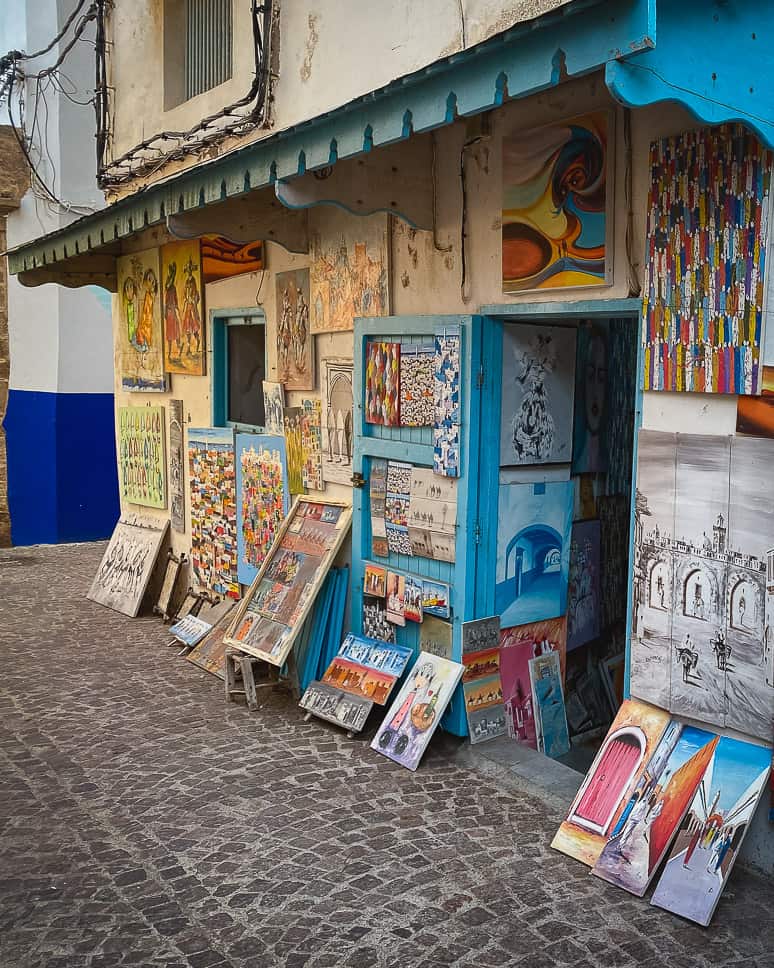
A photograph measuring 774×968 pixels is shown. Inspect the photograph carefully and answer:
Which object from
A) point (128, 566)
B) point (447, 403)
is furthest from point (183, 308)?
point (447, 403)

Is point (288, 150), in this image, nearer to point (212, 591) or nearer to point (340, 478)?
point (340, 478)

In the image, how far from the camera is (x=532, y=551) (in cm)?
607

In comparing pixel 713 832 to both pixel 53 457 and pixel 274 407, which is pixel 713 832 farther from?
pixel 53 457

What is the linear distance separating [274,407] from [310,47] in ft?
8.85

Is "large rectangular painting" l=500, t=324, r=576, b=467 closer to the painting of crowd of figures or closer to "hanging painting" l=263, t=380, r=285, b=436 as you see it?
the painting of crowd of figures

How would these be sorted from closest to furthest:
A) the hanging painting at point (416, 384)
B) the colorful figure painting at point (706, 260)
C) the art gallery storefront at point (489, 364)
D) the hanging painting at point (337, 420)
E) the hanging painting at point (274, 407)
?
the colorful figure painting at point (706, 260) < the art gallery storefront at point (489, 364) < the hanging painting at point (416, 384) < the hanging painting at point (337, 420) < the hanging painting at point (274, 407)

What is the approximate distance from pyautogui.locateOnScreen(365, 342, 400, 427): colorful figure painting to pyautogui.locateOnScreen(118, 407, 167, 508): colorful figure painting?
385 cm

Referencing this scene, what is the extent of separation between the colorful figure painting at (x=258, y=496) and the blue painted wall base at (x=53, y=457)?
5950 mm

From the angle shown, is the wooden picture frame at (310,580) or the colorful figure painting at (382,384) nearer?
the colorful figure painting at (382,384)

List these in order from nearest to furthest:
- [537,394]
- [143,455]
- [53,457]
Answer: [537,394]
[143,455]
[53,457]

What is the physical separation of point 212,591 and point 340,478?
2.49 metres

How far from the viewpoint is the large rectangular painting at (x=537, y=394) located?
19.1ft

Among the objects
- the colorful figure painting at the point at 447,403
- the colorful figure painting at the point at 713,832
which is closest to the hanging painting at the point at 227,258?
the colorful figure painting at the point at 447,403

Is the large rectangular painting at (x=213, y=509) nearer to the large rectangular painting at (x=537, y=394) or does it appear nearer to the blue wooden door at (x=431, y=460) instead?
the blue wooden door at (x=431, y=460)
